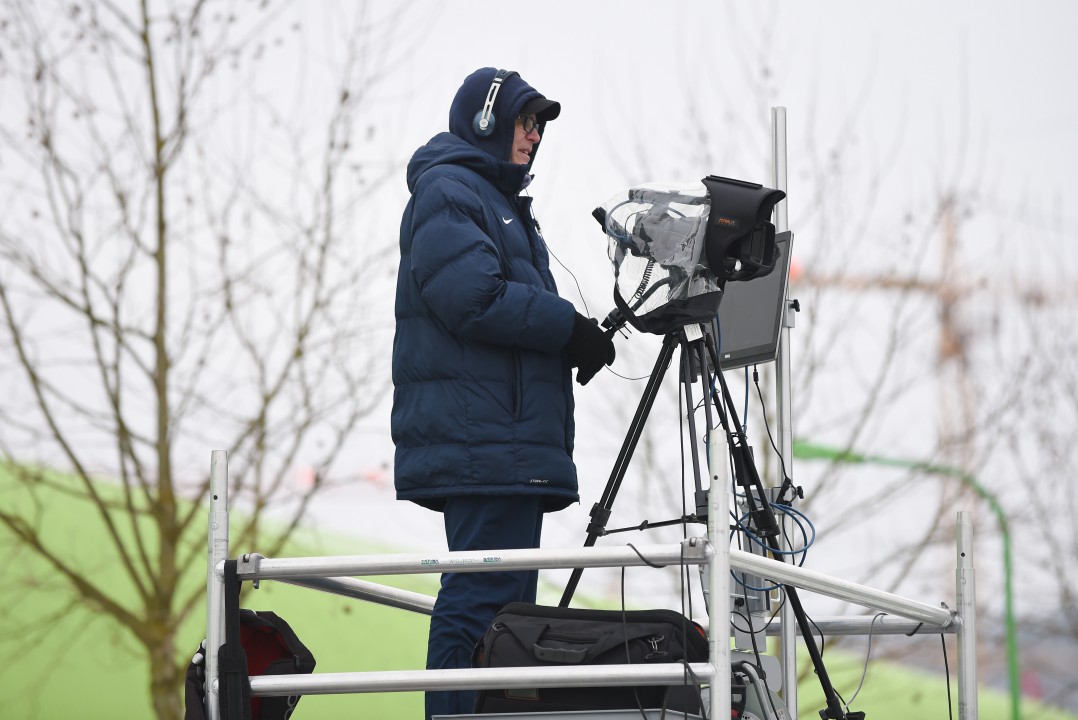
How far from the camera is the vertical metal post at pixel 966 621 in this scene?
2.31 metres

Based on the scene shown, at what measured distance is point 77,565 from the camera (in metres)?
4.77

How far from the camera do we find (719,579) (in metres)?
1.79

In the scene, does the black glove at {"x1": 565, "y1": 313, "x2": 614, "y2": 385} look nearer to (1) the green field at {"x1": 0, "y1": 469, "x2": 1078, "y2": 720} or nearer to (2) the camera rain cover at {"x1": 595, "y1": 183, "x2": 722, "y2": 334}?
(2) the camera rain cover at {"x1": 595, "y1": 183, "x2": 722, "y2": 334}

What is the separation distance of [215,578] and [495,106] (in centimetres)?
114

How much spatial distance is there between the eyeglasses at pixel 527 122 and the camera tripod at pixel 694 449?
0.55 metres

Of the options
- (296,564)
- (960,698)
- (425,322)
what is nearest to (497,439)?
(425,322)

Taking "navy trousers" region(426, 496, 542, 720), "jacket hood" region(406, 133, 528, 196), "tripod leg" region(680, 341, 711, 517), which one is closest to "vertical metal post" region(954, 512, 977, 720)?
"tripod leg" region(680, 341, 711, 517)

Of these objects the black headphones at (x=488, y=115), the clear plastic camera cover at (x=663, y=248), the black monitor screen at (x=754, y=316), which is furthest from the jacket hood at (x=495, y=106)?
the black monitor screen at (x=754, y=316)

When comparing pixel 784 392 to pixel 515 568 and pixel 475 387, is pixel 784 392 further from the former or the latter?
pixel 515 568

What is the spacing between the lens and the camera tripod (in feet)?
7.66

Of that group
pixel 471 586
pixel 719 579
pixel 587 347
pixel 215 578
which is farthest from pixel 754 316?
pixel 215 578

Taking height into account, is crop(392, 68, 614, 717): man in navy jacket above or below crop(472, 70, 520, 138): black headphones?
below

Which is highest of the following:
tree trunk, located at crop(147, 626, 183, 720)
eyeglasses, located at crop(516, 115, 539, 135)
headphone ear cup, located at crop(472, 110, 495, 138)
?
eyeglasses, located at crop(516, 115, 539, 135)

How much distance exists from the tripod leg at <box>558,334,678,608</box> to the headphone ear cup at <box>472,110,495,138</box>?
0.57m
